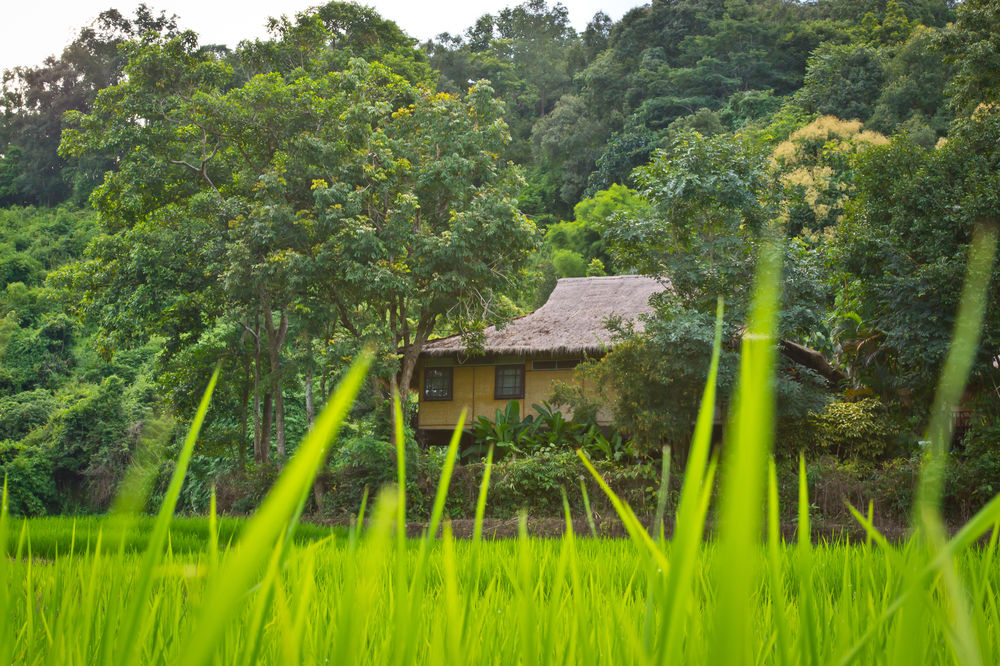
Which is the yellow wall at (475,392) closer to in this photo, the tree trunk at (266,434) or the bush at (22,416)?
the tree trunk at (266,434)

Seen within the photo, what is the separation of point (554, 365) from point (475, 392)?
2.27 meters

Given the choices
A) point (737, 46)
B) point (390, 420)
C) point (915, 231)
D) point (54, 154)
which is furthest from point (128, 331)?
point (737, 46)

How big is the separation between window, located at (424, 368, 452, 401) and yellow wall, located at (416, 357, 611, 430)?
109mm

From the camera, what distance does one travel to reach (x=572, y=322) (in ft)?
60.7

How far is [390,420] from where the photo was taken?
13984 mm

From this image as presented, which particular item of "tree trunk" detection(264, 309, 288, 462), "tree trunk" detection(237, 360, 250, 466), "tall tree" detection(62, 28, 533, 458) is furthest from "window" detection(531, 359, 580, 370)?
"tree trunk" detection(237, 360, 250, 466)

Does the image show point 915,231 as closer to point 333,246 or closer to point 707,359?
point 707,359

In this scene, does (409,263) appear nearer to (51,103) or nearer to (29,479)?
(29,479)

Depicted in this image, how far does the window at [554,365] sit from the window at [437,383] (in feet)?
7.88

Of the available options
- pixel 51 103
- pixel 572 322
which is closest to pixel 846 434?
pixel 572 322

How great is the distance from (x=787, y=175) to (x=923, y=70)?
9575 mm

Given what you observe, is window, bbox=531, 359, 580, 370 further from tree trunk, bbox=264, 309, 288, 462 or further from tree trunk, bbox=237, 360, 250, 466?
tree trunk, bbox=237, 360, 250, 466

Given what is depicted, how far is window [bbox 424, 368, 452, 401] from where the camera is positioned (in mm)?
19533

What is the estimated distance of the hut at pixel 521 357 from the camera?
58.4ft
